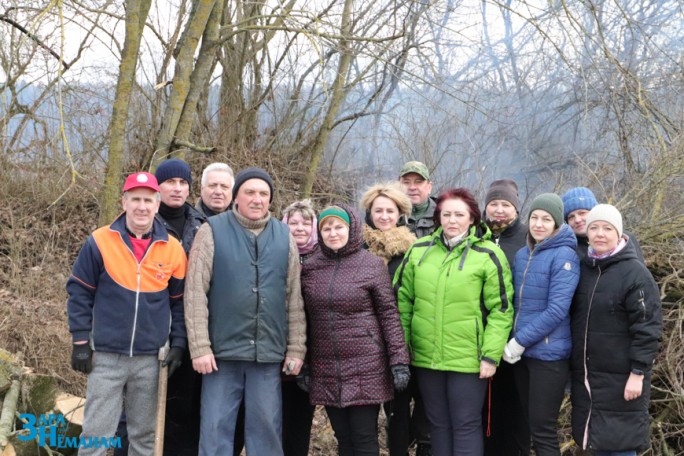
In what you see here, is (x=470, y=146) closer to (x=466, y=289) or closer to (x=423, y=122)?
(x=423, y=122)

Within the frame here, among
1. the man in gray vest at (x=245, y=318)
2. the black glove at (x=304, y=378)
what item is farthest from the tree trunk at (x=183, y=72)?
the black glove at (x=304, y=378)

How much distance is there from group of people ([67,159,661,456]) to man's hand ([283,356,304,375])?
0.05 feet

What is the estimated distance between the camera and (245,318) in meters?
3.52

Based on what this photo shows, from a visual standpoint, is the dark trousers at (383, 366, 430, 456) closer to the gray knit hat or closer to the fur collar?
the fur collar

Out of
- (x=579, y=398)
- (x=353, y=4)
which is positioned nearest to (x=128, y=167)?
(x=353, y=4)

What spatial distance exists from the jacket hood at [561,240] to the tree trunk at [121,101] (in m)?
3.67

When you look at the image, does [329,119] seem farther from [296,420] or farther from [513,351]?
[513,351]

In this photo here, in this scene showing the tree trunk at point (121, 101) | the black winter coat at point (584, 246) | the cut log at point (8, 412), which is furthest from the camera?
the tree trunk at point (121, 101)

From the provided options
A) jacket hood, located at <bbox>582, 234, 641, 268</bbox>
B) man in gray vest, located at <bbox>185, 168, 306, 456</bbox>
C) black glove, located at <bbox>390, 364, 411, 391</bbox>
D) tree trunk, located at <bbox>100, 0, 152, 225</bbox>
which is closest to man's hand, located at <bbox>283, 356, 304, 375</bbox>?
man in gray vest, located at <bbox>185, 168, 306, 456</bbox>

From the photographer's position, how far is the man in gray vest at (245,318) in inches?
138

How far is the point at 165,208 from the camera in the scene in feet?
13.5

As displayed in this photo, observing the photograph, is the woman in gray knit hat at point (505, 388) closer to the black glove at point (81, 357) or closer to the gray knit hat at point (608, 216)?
the gray knit hat at point (608, 216)

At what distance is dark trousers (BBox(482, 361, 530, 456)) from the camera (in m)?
3.96

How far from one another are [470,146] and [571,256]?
6.68 metres
